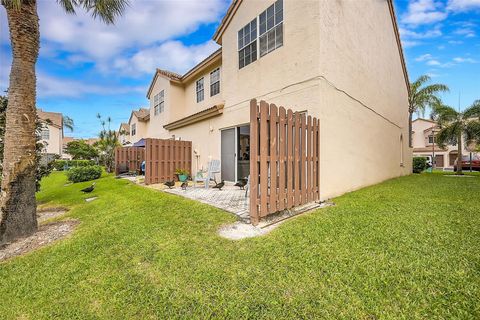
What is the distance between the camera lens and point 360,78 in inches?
360

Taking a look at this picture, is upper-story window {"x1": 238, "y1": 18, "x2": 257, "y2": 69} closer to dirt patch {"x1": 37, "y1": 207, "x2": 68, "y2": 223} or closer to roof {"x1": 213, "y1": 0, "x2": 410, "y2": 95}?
roof {"x1": 213, "y1": 0, "x2": 410, "y2": 95}

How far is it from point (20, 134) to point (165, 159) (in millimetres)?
6472

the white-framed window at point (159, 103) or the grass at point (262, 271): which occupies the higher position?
the white-framed window at point (159, 103)

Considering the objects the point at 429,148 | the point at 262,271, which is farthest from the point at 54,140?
the point at 429,148

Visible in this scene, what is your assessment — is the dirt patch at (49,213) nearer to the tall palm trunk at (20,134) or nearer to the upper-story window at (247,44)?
the tall palm trunk at (20,134)

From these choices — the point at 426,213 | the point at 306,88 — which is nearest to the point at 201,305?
the point at 426,213

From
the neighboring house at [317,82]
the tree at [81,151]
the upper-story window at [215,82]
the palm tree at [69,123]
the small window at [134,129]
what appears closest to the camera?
the neighboring house at [317,82]

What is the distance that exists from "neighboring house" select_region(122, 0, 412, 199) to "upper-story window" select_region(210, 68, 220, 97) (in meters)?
0.06

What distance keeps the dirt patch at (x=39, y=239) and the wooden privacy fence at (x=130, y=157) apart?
1125 centimetres

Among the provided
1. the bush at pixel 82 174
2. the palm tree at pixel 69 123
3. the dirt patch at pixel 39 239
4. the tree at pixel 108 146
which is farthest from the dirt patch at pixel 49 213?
the palm tree at pixel 69 123

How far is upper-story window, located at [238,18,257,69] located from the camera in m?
8.93

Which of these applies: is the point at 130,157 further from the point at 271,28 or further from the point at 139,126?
the point at 271,28

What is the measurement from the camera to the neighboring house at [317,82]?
22.4ft

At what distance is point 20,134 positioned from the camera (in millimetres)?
4637
